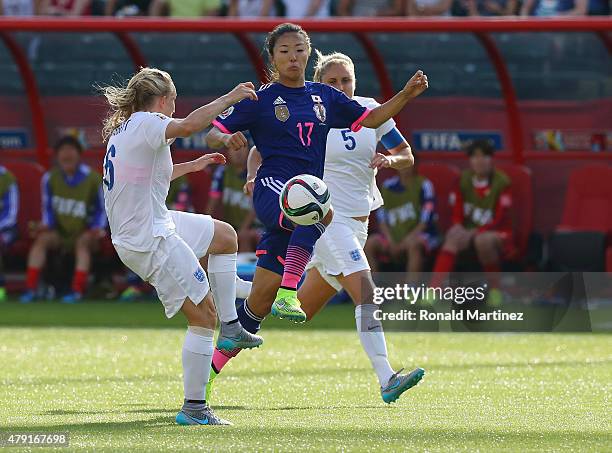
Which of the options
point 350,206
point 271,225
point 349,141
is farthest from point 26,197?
point 271,225

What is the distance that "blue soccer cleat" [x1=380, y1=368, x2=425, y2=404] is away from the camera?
8.12 metres

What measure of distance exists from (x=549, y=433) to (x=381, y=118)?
82.7 inches

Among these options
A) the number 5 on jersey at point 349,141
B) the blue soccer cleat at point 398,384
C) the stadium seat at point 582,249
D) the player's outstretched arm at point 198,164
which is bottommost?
the stadium seat at point 582,249

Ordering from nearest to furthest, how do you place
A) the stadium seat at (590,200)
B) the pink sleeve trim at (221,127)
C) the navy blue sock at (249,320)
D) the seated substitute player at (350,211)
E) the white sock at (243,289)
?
1. the pink sleeve trim at (221,127)
2. the navy blue sock at (249,320)
3. the seated substitute player at (350,211)
4. the white sock at (243,289)
5. the stadium seat at (590,200)

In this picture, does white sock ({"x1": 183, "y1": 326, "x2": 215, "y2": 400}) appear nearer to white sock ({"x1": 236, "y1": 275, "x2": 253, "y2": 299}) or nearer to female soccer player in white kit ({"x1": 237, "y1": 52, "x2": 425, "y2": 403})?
female soccer player in white kit ({"x1": 237, "y1": 52, "x2": 425, "y2": 403})

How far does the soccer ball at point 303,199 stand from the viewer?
7.93 meters

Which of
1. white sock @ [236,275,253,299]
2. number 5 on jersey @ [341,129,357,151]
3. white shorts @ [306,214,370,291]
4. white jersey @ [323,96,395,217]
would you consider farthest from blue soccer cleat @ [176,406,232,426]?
number 5 on jersey @ [341,129,357,151]

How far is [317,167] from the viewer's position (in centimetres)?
838

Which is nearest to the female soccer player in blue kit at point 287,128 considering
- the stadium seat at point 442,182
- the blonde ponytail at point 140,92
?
the blonde ponytail at point 140,92

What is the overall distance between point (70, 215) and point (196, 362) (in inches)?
372

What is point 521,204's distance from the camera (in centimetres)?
1595

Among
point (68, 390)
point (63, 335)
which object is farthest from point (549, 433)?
point (63, 335)

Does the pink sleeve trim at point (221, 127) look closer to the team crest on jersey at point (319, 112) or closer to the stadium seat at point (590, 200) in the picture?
the team crest on jersey at point (319, 112)

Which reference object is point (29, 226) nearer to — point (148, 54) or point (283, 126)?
point (148, 54)
